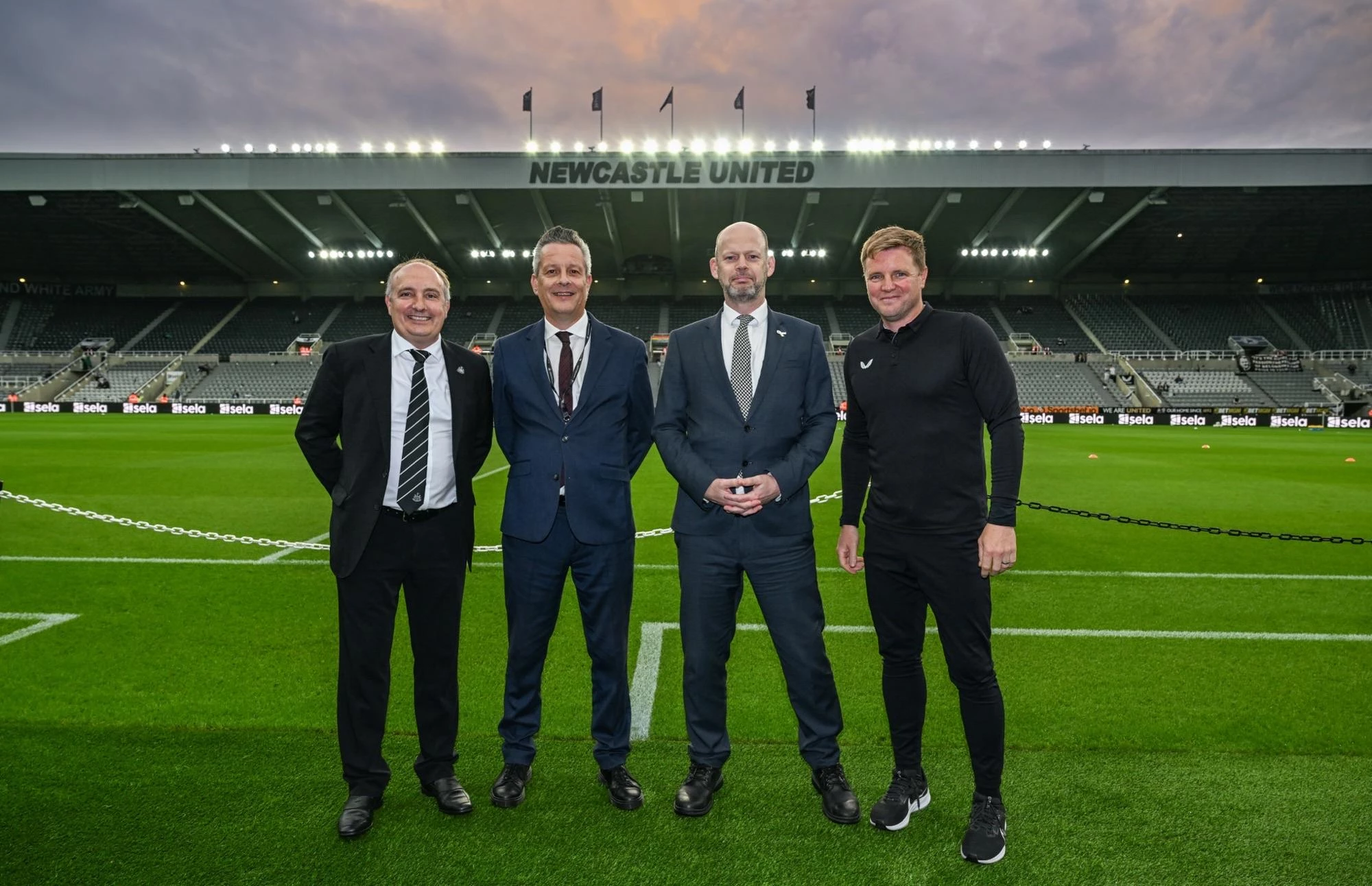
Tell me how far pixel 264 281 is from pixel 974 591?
6104 centimetres

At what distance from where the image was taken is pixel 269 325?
51781 mm

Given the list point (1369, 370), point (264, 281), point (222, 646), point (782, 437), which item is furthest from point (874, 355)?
point (264, 281)

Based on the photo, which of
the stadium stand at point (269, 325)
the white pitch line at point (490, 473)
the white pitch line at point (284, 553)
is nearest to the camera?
the white pitch line at point (284, 553)

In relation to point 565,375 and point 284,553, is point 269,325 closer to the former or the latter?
point 284,553

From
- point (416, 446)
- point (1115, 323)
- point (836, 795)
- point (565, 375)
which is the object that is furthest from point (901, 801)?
point (1115, 323)

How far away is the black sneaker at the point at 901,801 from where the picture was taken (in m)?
3.44

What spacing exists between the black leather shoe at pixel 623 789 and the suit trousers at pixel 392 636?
738 millimetres

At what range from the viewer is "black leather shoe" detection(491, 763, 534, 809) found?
3584 millimetres

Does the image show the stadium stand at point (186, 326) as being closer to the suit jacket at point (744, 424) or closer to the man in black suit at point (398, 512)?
the man in black suit at point (398, 512)

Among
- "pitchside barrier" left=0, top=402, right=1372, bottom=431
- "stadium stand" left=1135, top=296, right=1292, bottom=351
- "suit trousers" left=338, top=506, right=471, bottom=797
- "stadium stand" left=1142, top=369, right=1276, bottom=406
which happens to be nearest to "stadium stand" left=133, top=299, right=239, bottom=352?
"pitchside barrier" left=0, top=402, right=1372, bottom=431

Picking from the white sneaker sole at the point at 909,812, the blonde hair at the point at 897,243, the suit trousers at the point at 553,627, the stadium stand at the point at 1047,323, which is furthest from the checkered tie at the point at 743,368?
the stadium stand at the point at 1047,323

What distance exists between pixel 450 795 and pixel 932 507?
2.44m

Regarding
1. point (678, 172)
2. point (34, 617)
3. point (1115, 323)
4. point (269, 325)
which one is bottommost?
point (34, 617)

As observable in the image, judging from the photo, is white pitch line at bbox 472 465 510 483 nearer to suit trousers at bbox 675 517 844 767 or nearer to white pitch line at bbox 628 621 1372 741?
white pitch line at bbox 628 621 1372 741
